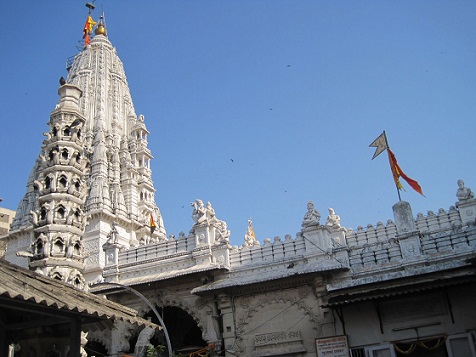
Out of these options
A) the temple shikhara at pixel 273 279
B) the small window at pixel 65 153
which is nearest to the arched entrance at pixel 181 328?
the temple shikhara at pixel 273 279

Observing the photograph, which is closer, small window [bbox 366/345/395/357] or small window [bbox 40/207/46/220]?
small window [bbox 366/345/395/357]

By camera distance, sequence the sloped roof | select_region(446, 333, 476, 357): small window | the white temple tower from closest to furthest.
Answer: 1. the sloped roof
2. select_region(446, 333, 476, 357): small window
3. the white temple tower

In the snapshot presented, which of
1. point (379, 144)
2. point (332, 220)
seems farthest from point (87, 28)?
point (379, 144)

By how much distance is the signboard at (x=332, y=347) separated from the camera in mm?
19022

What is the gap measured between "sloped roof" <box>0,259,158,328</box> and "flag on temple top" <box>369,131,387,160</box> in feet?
47.8

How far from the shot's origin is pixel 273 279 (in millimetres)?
20969

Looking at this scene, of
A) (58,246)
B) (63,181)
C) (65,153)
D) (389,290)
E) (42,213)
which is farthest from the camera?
(65,153)

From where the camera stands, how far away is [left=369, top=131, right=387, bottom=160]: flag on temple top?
23.1 meters

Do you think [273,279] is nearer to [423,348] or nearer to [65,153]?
[423,348]

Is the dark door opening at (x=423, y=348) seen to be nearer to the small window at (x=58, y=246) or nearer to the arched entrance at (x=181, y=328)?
the arched entrance at (x=181, y=328)

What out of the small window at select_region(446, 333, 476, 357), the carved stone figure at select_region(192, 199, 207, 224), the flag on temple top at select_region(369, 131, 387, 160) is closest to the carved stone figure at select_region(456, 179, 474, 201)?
the flag on temple top at select_region(369, 131, 387, 160)

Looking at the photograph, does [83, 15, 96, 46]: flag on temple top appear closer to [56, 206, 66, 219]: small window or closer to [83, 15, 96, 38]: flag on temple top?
[83, 15, 96, 38]: flag on temple top

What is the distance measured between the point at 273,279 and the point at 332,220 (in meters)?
10.2

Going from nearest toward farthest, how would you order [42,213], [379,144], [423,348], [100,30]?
[423,348]
[42,213]
[379,144]
[100,30]
